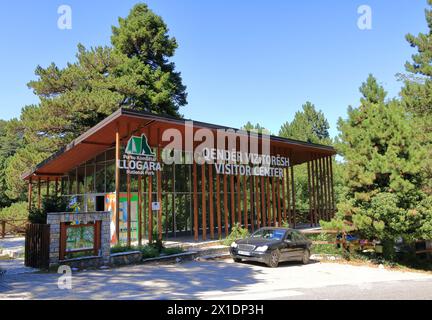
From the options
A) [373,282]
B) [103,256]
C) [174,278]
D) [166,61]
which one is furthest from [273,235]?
[166,61]

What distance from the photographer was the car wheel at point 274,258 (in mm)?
12906

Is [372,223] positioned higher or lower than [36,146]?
lower

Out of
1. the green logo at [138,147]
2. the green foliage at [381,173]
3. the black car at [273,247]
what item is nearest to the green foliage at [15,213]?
the green logo at [138,147]

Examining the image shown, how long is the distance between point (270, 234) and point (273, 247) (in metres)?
0.97

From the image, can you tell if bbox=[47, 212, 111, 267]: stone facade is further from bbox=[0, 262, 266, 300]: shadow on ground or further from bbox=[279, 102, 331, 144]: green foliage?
bbox=[279, 102, 331, 144]: green foliage

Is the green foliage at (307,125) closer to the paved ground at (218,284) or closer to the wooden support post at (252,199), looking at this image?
the wooden support post at (252,199)

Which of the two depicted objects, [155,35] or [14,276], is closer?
[14,276]

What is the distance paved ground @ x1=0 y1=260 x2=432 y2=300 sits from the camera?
318 inches

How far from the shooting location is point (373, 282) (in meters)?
10.9

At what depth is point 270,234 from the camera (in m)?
13.9

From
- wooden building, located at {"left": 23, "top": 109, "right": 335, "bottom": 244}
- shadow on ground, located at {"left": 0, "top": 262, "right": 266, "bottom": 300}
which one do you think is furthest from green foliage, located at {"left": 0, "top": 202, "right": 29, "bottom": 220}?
shadow on ground, located at {"left": 0, "top": 262, "right": 266, "bottom": 300}

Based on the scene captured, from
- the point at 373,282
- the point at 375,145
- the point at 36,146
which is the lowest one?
the point at 373,282
